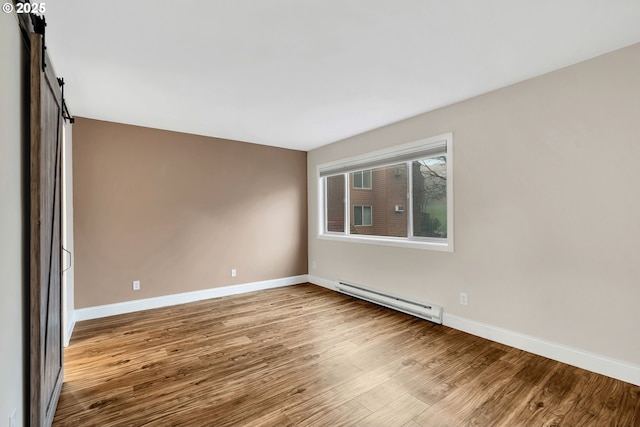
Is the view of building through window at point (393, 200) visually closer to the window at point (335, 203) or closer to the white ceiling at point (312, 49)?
the window at point (335, 203)

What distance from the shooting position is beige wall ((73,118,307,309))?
3.56m

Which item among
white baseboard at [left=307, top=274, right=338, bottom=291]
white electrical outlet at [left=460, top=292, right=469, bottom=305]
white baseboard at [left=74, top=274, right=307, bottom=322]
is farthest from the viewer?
white baseboard at [left=307, top=274, right=338, bottom=291]

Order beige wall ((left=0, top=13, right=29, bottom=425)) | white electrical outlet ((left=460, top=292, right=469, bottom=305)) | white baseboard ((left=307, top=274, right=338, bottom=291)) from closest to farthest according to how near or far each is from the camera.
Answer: beige wall ((left=0, top=13, right=29, bottom=425)), white electrical outlet ((left=460, top=292, right=469, bottom=305)), white baseboard ((left=307, top=274, right=338, bottom=291))

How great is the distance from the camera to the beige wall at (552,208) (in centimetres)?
216

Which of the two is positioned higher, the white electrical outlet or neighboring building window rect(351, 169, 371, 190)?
neighboring building window rect(351, 169, 371, 190)

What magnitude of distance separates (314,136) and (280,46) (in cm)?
236

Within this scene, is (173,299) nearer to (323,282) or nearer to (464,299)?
(323,282)

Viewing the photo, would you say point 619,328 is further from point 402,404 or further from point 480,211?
point 402,404

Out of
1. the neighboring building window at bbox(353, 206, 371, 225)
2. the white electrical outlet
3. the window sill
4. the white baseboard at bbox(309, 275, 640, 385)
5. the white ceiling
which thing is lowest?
the white baseboard at bbox(309, 275, 640, 385)

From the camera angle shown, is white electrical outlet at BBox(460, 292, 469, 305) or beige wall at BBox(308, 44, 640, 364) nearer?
beige wall at BBox(308, 44, 640, 364)

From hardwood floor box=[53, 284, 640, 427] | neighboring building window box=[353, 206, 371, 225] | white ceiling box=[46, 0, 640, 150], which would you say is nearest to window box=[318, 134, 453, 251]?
neighboring building window box=[353, 206, 371, 225]

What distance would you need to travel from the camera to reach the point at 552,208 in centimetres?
249

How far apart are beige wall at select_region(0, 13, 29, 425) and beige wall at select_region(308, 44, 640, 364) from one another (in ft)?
11.0

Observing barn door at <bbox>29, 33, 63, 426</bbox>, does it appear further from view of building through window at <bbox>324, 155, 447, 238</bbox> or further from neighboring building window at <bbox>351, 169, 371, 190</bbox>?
neighboring building window at <bbox>351, 169, 371, 190</bbox>
